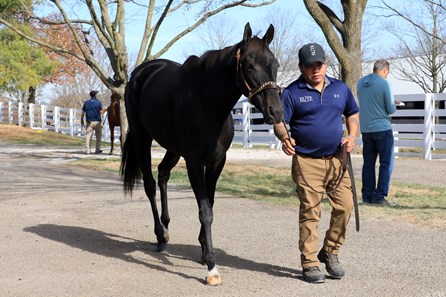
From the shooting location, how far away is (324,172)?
518 centimetres

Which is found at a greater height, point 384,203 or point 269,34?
point 269,34

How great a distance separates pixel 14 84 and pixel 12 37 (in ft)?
11.5

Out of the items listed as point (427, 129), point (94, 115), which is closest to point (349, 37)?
point (427, 129)

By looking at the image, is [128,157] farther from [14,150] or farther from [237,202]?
[14,150]

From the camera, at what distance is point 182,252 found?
6.33 metres

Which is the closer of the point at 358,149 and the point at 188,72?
the point at 188,72

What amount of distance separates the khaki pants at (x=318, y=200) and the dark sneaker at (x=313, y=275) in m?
0.06

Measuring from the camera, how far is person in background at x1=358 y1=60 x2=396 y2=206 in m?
8.73

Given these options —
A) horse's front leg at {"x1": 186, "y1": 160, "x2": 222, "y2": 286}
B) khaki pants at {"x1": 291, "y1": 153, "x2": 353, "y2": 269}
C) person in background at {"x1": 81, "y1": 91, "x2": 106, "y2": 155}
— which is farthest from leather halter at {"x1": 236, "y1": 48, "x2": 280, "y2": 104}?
person in background at {"x1": 81, "y1": 91, "x2": 106, "y2": 155}

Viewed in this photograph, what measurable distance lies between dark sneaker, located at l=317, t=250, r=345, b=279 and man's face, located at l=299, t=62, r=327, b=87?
140 centimetres

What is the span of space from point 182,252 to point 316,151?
1.93m

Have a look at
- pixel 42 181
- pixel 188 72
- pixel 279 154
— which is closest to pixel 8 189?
pixel 42 181

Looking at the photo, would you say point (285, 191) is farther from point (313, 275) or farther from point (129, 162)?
point (313, 275)

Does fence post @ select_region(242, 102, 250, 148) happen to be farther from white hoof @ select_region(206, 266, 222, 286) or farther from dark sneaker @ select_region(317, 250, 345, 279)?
white hoof @ select_region(206, 266, 222, 286)
